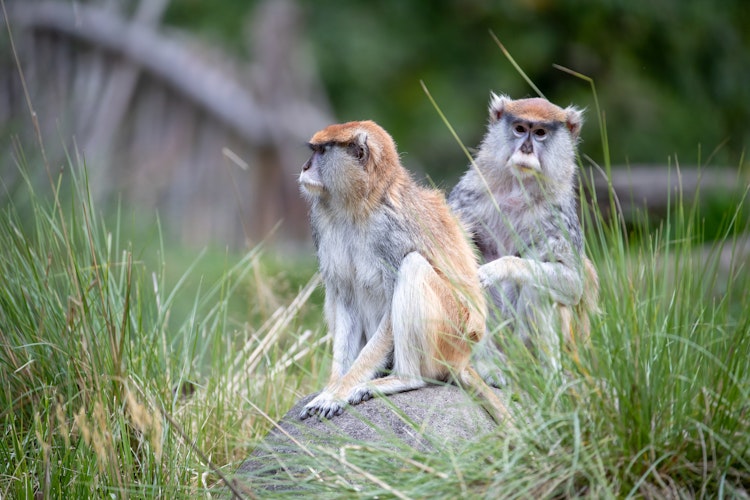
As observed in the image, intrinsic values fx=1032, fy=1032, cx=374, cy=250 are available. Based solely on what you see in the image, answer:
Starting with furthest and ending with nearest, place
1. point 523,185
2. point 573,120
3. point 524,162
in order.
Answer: point 573,120
point 524,162
point 523,185

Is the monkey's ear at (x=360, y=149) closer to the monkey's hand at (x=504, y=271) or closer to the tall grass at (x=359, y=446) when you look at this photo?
the monkey's hand at (x=504, y=271)

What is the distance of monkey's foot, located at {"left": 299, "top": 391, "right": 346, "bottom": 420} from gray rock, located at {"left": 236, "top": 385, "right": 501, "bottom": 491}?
0.08 feet

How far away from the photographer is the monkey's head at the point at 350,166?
3977 millimetres

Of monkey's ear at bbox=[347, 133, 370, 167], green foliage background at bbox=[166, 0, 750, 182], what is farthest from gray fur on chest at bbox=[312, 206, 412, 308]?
green foliage background at bbox=[166, 0, 750, 182]

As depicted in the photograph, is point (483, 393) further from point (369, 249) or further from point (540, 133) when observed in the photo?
point (540, 133)

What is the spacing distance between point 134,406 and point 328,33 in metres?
10.3

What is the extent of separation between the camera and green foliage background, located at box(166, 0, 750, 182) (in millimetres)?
11070

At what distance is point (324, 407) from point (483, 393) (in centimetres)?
58

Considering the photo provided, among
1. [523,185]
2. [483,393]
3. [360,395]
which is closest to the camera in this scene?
[483,393]

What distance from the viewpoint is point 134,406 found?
2.76 m

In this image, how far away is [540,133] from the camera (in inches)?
181

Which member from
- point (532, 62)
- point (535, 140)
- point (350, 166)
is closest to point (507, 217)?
point (535, 140)

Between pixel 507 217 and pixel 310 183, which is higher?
pixel 310 183

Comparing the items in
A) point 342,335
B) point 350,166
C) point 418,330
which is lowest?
point 342,335
